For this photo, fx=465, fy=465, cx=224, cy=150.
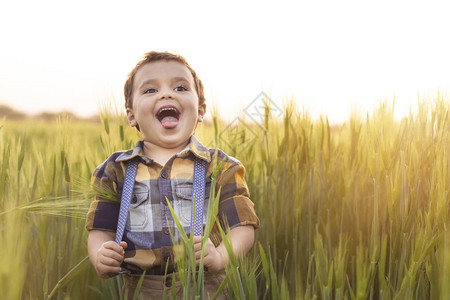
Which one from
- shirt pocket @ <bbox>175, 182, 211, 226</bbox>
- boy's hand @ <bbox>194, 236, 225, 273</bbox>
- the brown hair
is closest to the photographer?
boy's hand @ <bbox>194, 236, 225, 273</bbox>

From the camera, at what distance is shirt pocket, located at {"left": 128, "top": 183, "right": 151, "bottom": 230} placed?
978 mm

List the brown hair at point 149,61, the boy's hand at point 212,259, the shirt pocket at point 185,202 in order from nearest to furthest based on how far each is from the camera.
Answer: the boy's hand at point 212,259, the shirt pocket at point 185,202, the brown hair at point 149,61

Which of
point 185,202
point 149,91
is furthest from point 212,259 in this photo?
point 149,91

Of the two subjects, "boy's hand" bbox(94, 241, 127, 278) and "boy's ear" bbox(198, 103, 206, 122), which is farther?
"boy's ear" bbox(198, 103, 206, 122)

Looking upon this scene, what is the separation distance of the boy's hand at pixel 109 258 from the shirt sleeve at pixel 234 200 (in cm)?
22

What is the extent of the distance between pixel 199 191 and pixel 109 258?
223 millimetres

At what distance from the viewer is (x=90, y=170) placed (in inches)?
53.1

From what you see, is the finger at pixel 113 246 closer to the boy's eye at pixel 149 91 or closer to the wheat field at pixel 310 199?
the wheat field at pixel 310 199

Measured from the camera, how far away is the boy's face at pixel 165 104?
1002 mm

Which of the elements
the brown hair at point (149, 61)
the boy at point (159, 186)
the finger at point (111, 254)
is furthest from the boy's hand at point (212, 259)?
the brown hair at point (149, 61)

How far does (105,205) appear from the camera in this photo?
102cm

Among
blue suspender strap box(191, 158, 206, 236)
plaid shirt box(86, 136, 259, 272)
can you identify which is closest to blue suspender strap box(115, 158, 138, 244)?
plaid shirt box(86, 136, 259, 272)

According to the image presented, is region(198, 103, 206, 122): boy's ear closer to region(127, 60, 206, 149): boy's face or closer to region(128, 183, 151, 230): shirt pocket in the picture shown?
region(127, 60, 206, 149): boy's face

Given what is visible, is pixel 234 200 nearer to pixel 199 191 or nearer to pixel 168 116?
pixel 199 191
